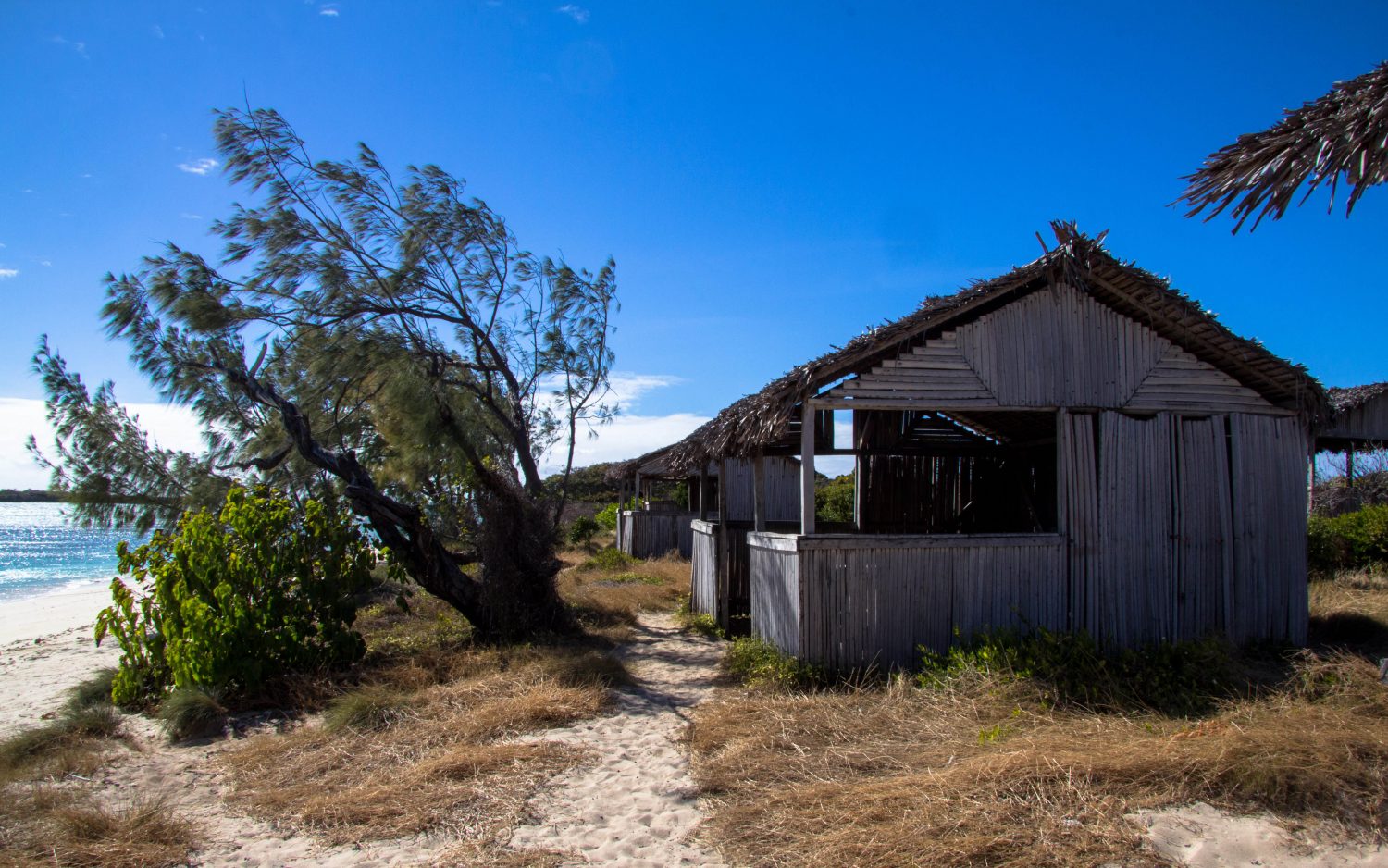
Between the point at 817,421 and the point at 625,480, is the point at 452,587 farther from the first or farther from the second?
the point at 625,480

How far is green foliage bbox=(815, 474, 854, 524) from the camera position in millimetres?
21572

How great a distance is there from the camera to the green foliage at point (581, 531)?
27609 mm

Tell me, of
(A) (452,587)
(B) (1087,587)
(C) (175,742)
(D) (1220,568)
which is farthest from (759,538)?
(C) (175,742)

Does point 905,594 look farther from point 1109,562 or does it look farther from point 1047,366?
point 1047,366

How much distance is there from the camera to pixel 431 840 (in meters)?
4.48

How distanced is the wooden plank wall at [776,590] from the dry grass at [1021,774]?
1.54 metres

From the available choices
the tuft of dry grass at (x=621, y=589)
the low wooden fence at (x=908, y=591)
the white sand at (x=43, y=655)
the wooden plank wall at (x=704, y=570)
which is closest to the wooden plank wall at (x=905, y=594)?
the low wooden fence at (x=908, y=591)

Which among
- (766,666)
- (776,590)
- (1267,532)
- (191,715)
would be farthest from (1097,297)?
(191,715)

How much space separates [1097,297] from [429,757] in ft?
23.6

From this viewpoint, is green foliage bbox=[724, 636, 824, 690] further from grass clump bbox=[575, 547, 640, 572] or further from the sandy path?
grass clump bbox=[575, 547, 640, 572]

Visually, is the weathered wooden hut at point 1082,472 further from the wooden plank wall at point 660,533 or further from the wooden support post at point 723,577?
the wooden plank wall at point 660,533

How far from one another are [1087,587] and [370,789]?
6419 millimetres

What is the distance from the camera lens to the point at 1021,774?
4570 millimetres

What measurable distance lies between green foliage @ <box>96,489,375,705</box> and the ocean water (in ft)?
20.5
